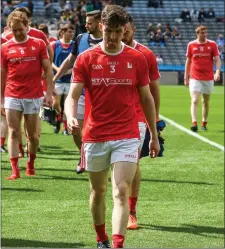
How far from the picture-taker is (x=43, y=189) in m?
11.6

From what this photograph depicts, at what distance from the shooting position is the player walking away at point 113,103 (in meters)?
7.43

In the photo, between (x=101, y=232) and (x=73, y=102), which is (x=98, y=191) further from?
(x=73, y=102)

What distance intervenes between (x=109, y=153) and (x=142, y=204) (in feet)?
10.4

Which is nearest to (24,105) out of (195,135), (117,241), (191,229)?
(191,229)

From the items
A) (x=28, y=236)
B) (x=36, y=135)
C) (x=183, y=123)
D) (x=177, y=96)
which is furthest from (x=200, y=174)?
(x=177, y=96)

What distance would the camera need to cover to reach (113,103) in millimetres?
7465

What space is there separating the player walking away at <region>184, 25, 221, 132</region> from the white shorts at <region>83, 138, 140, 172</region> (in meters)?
12.7

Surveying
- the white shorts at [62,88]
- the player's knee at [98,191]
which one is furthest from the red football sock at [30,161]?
the white shorts at [62,88]

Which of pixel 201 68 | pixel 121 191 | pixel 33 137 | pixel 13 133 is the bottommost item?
pixel 201 68

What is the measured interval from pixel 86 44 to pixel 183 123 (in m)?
12.1

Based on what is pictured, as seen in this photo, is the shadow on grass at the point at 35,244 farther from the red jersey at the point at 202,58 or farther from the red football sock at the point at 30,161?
the red jersey at the point at 202,58

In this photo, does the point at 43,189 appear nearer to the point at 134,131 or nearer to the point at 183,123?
the point at 134,131

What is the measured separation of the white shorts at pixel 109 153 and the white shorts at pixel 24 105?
183 inches

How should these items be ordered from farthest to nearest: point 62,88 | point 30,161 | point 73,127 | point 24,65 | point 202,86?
point 202,86, point 62,88, point 30,161, point 24,65, point 73,127
